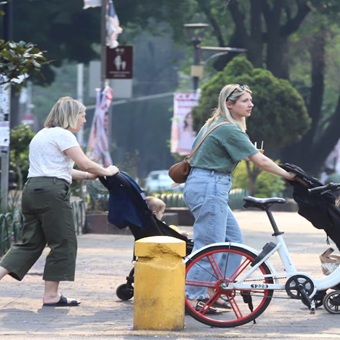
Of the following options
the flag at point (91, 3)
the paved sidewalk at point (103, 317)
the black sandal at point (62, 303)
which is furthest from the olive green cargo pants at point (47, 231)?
the flag at point (91, 3)

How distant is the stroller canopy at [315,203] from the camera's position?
9.32 meters

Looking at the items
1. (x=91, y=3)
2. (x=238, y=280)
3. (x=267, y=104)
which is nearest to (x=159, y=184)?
Result: (x=267, y=104)

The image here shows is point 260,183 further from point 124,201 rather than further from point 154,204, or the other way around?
point 124,201

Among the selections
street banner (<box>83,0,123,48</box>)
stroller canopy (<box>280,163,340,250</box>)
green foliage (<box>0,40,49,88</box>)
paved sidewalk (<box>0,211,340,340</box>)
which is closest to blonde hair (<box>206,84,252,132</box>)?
stroller canopy (<box>280,163,340,250</box>)

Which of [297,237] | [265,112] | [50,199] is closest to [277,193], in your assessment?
[265,112]

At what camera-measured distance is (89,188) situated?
1870cm

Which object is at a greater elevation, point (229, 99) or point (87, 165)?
point (229, 99)

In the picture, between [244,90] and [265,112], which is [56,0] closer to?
[265,112]

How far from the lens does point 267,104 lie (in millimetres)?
31234

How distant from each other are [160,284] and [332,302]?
166cm

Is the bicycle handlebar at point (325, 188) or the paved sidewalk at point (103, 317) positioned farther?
the bicycle handlebar at point (325, 188)

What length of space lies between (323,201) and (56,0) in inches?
946

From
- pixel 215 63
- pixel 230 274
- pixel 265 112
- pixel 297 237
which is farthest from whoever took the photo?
pixel 215 63

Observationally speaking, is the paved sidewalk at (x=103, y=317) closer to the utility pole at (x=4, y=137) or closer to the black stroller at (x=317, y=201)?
the black stroller at (x=317, y=201)
